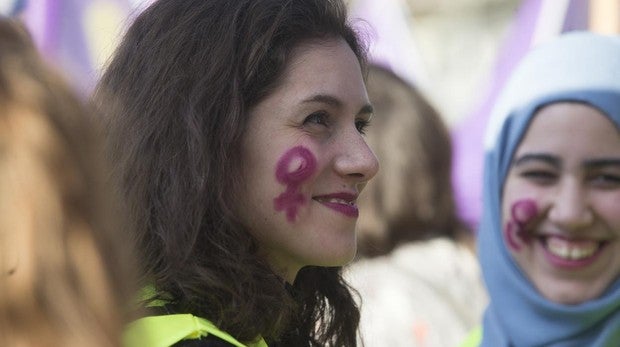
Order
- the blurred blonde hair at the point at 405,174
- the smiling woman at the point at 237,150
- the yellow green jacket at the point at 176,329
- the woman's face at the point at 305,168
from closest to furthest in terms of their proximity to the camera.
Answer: the yellow green jacket at the point at 176,329 < the smiling woman at the point at 237,150 < the woman's face at the point at 305,168 < the blurred blonde hair at the point at 405,174

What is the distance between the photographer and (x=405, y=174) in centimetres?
419

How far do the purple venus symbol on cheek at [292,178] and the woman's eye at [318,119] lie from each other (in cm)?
8

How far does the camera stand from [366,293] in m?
3.96

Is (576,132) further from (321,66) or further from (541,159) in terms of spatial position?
(321,66)

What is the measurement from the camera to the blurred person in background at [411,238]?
12.7 ft

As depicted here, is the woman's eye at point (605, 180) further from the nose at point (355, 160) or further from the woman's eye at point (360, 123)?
the nose at point (355, 160)

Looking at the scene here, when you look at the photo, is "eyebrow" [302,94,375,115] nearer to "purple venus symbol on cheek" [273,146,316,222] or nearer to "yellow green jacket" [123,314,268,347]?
"purple venus symbol on cheek" [273,146,316,222]

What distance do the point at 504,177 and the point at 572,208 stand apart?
0.29 metres

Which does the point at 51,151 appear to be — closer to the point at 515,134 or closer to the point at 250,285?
the point at 250,285

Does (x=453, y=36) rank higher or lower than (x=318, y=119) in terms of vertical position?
higher

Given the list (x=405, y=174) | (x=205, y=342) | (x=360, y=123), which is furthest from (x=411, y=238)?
(x=205, y=342)

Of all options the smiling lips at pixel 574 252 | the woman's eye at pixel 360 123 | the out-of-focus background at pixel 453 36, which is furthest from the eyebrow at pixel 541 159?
the out-of-focus background at pixel 453 36

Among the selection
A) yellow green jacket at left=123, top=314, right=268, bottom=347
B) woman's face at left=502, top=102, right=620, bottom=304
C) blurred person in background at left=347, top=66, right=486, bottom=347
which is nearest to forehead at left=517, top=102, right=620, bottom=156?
woman's face at left=502, top=102, right=620, bottom=304

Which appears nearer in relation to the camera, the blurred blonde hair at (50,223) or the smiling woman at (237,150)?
the blurred blonde hair at (50,223)
